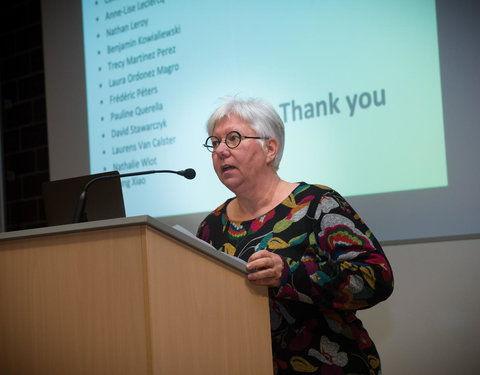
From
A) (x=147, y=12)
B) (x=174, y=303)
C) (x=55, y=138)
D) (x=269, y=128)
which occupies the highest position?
(x=147, y=12)

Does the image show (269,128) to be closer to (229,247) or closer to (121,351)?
A: (229,247)

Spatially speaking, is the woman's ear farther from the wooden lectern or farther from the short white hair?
the wooden lectern

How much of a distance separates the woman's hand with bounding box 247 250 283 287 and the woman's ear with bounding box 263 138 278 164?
56cm

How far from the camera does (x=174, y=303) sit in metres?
1.00

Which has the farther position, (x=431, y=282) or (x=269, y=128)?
(x=431, y=282)

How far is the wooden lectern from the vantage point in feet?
3.16

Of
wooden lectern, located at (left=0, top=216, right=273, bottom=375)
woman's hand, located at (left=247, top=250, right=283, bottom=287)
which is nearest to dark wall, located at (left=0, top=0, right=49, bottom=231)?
wooden lectern, located at (left=0, top=216, right=273, bottom=375)

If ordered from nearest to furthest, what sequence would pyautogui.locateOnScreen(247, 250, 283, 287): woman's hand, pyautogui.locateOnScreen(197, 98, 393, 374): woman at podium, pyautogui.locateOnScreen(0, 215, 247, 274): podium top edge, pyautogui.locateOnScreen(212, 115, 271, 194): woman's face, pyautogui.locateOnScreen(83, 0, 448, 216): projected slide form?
pyautogui.locateOnScreen(0, 215, 247, 274): podium top edge, pyautogui.locateOnScreen(247, 250, 283, 287): woman's hand, pyautogui.locateOnScreen(197, 98, 393, 374): woman at podium, pyautogui.locateOnScreen(212, 115, 271, 194): woman's face, pyautogui.locateOnScreen(83, 0, 448, 216): projected slide

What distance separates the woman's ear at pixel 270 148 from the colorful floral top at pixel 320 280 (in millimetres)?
175

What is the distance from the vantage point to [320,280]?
1264mm

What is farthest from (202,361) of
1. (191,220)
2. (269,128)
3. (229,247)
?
(191,220)

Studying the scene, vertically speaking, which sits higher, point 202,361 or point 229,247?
point 229,247

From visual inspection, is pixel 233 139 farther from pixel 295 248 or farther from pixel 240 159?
pixel 295 248

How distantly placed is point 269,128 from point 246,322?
766 millimetres
